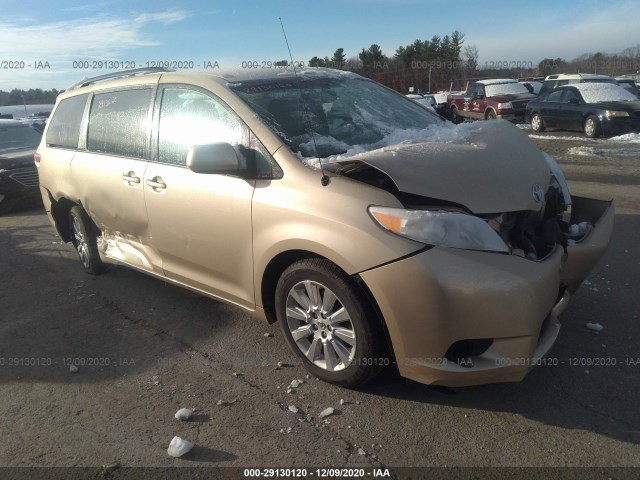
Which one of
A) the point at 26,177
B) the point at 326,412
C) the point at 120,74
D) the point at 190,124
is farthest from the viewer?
the point at 26,177

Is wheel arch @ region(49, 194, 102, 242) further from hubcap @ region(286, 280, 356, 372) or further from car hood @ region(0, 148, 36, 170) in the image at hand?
car hood @ region(0, 148, 36, 170)

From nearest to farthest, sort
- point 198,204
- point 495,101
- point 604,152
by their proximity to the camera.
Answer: point 198,204 → point 604,152 → point 495,101

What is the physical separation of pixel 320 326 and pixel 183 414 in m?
0.91

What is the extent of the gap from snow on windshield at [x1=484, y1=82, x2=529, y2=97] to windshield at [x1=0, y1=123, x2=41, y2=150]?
15.3 meters

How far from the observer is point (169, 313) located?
4477 millimetres

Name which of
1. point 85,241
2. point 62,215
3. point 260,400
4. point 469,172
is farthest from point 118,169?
Answer: point 469,172

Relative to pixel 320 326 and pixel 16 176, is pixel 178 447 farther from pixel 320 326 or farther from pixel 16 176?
pixel 16 176

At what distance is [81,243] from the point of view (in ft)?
17.9

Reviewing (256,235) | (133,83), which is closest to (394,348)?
(256,235)

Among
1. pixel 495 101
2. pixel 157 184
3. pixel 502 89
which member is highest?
pixel 502 89

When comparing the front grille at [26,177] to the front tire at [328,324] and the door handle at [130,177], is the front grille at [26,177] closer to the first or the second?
the door handle at [130,177]

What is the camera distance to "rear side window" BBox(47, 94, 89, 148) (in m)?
5.14

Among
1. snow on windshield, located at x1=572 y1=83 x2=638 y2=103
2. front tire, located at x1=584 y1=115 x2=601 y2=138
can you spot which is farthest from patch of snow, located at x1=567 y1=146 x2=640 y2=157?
snow on windshield, located at x1=572 y1=83 x2=638 y2=103

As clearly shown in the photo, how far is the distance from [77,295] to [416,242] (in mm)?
3631
